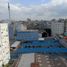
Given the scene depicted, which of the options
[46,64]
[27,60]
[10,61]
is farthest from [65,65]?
[10,61]

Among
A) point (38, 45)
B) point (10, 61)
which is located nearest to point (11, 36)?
point (38, 45)

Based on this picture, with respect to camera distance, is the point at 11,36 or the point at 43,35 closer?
the point at 11,36

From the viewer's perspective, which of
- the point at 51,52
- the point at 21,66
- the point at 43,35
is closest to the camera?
the point at 21,66

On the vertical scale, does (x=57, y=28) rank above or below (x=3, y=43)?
above

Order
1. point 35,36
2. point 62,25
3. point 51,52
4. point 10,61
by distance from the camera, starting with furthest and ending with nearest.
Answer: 1. point 62,25
2. point 35,36
3. point 51,52
4. point 10,61

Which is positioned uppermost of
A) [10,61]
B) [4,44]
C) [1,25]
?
[1,25]

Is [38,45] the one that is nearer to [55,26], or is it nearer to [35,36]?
[35,36]

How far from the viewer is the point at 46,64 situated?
320 inches

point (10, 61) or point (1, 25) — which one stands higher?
point (1, 25)

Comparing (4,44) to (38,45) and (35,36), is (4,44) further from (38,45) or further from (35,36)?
(35,36)

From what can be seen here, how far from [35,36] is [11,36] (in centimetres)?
322

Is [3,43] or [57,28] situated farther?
[57,28]

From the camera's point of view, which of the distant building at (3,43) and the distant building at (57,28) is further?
the distant building at (57,28)

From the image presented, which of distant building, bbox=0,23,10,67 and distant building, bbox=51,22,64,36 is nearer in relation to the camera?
distant building, bbox=0,23,10,67
